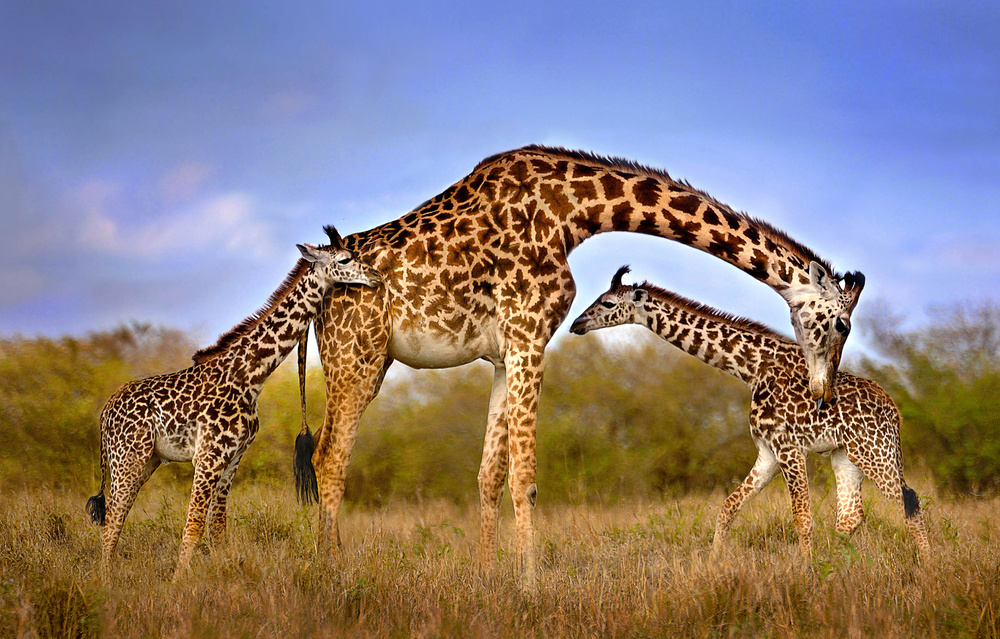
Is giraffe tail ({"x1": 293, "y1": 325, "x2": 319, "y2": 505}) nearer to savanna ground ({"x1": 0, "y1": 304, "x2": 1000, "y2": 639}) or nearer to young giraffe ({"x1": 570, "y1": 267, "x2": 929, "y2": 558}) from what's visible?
savanna ground ({"x1": 0, "y1": 304, "x2": 1000, "y2": 639})

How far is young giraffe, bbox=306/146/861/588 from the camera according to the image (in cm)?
711

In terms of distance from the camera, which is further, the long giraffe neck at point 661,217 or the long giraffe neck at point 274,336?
the long giraffe neck at point 274,336

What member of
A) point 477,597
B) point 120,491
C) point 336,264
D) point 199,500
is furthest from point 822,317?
point 120,491

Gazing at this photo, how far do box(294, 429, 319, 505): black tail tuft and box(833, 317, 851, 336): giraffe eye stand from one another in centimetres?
451

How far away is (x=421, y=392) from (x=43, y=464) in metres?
6.24

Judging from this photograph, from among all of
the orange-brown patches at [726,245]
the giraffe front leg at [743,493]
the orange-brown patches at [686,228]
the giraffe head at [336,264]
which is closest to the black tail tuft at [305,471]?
the giraffe head at [336,264]

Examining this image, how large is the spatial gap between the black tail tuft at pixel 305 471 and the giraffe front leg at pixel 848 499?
5.04m

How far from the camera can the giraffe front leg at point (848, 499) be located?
850 cm

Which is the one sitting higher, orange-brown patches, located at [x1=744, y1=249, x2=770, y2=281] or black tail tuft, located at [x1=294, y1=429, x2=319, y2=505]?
orange-brown patches, located at [x1=744, y1=249, x2=770, y2=281]

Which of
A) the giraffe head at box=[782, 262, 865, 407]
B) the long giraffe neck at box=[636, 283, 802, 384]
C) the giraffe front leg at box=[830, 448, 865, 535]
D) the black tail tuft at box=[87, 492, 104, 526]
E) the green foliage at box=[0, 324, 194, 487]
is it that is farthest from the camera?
the green foliage at box=[0, 324, 194, 487]

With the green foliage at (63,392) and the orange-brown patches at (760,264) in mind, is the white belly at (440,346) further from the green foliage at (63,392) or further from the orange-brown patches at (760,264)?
the green foliage at (63,392)

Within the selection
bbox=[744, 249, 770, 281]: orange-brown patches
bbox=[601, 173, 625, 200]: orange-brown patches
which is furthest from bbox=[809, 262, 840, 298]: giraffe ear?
bbox=[601, 173, 625, 200]: orange-brown patches

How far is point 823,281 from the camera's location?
730 centimetres

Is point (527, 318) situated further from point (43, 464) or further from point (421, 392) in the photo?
point (43, 464)
